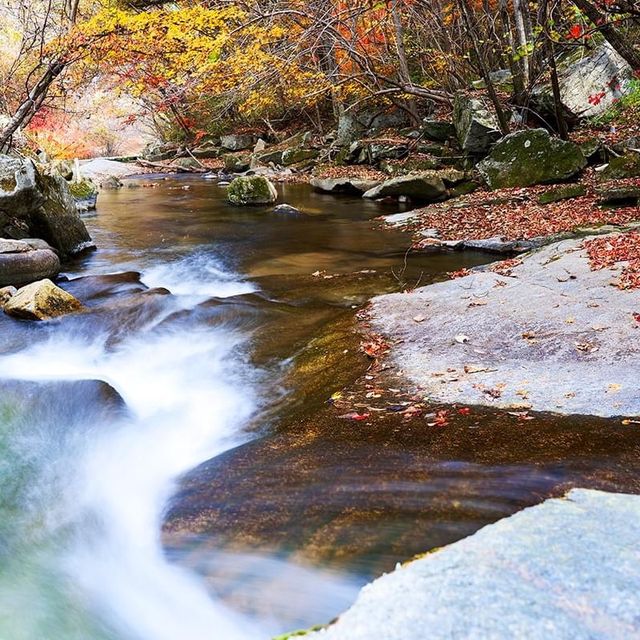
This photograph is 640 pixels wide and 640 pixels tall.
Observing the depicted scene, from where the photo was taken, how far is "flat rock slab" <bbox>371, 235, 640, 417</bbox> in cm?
388

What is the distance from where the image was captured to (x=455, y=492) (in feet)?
9.41

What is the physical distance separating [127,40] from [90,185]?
7.77 metres

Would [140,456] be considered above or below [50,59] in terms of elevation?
below

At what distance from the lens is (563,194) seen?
37.3ft

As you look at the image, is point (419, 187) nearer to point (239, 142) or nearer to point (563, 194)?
point (563, 194)

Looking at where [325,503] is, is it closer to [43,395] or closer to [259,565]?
[259,565]

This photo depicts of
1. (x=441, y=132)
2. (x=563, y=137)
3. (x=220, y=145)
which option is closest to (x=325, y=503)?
(x=563, y=137)

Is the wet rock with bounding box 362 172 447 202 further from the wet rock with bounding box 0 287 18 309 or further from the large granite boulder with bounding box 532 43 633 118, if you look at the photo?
the wet rock with bounding box 0 287 18 309

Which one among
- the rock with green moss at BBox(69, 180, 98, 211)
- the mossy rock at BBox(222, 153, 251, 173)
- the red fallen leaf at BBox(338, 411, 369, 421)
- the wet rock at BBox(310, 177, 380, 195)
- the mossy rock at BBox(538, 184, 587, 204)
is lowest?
the mossy rock at BBox(538, 184, 587, 204)

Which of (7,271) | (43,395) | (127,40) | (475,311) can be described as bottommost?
(475,311)

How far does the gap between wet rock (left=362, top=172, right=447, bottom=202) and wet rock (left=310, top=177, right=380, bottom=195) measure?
4.98 feet

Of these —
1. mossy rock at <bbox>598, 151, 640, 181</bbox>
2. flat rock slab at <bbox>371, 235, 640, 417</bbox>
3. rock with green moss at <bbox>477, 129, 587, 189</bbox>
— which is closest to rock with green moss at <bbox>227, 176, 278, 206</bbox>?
rock with green moss at <bbox>477, 129, 587, 189</bbox>

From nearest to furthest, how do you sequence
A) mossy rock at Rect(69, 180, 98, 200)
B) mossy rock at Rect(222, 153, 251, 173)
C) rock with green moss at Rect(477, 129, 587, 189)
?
rock with green moss at Rect(477, 129, 587, 189)
mossy rock at Rect(69, 180, 98, 200)
mossy rock at Rect(222, 153, 251, 173)

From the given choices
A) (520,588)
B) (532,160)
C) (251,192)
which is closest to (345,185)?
(251,192)
